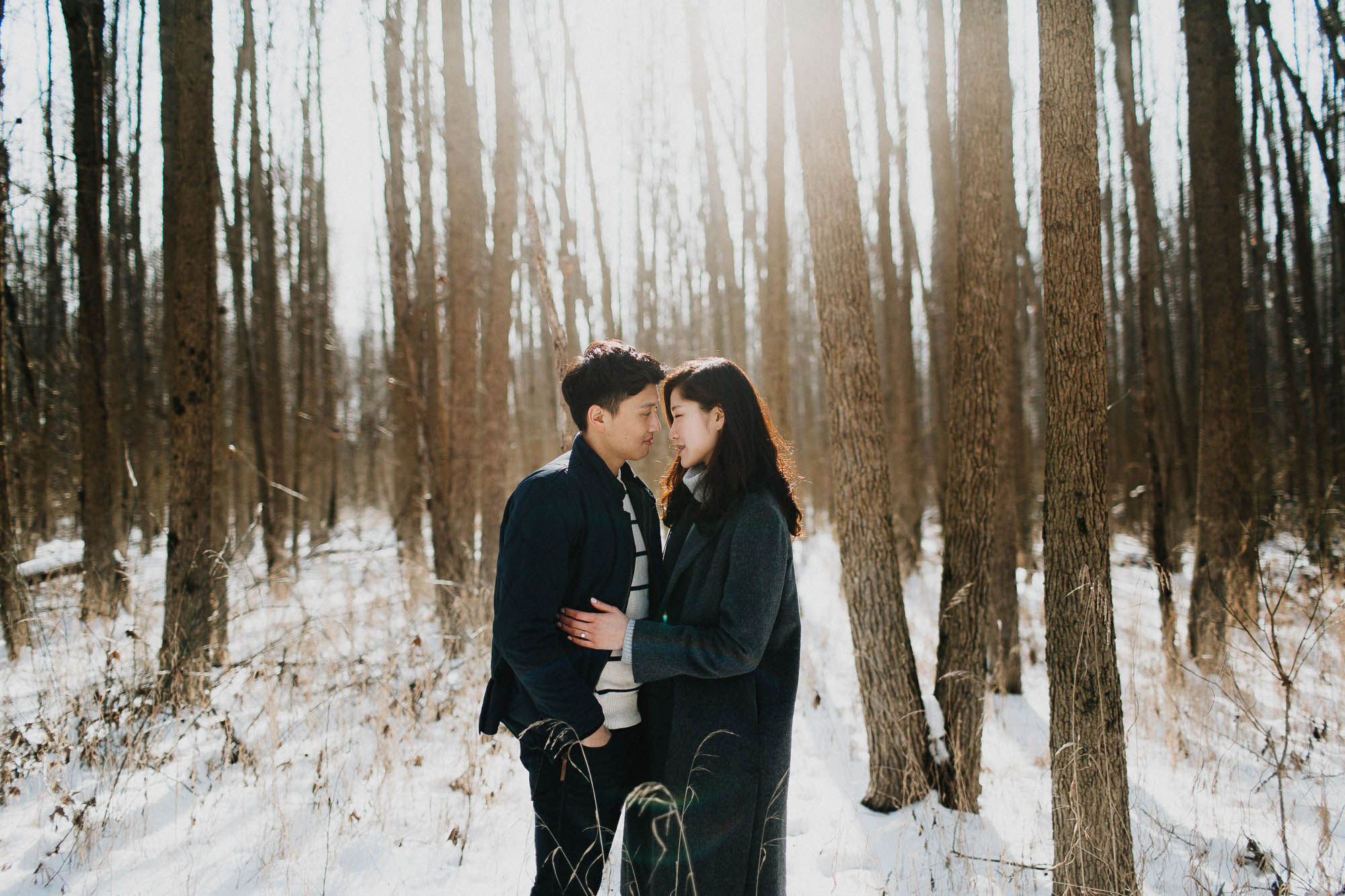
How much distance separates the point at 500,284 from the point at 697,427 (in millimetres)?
5496

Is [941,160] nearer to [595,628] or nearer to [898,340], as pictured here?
[898,340]

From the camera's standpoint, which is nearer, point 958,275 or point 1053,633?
point 1053,633

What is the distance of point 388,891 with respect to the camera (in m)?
2.87

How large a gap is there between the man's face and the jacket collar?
0.06 metres

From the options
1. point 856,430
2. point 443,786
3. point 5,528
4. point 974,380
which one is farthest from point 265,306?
point 974,380

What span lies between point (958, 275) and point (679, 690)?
298 centimetres

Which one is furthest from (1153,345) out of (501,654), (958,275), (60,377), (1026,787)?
(60,377)

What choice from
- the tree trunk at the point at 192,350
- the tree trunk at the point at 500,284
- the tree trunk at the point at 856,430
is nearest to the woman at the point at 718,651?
the tree trunk at the point at 856,430

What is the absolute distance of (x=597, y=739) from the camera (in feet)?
6.20

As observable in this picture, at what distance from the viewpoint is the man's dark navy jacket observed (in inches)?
71.0

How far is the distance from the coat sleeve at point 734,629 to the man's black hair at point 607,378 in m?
0.51

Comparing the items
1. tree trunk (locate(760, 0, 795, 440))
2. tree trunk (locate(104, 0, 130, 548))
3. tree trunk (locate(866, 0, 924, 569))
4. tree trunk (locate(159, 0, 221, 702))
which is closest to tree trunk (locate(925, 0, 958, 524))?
tree trunk (locate(866, 0, 924, 569))

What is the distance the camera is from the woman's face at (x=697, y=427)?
2.06 metres

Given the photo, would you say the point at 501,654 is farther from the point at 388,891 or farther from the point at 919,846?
the point at 919,846
